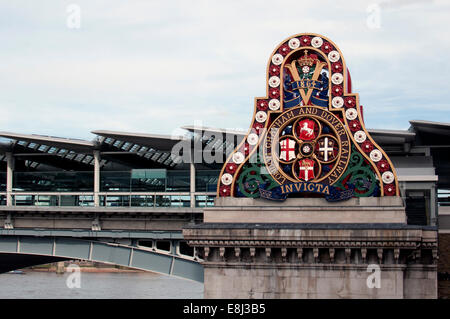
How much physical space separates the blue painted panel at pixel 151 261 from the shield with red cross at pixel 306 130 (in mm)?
18826

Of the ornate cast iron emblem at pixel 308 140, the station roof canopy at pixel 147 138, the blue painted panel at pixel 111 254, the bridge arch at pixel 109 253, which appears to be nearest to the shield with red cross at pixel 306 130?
the ornate cast iron emblem at pixel 308 140

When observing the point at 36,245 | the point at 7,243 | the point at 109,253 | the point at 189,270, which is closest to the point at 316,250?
the point at 189,270

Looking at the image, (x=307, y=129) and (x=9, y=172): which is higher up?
(x=307, y=129)

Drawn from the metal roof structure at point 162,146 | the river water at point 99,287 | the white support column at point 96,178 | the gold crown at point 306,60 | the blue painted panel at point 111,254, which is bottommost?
the river water at point 99,287

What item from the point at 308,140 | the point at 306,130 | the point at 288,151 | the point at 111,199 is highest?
the point at 306,130

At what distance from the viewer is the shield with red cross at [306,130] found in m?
39.6

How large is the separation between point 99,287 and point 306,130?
9023cm

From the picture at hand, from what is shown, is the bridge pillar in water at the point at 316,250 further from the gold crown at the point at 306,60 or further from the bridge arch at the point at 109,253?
the bridge arch at the point at 109,253

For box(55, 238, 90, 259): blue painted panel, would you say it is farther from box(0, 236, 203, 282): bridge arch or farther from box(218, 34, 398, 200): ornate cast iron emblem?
box(218, 34, 398, 200): ornate cast iron emblem

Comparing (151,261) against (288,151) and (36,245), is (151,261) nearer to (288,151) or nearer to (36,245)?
(36,245)

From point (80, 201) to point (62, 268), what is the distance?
374ft

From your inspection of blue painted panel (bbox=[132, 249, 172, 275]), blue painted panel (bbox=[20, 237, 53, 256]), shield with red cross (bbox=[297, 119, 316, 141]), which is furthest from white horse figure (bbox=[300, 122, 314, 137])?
blue painted panel (bbox=[20, 237, 53, 256])

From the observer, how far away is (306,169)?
39312 millimetres
